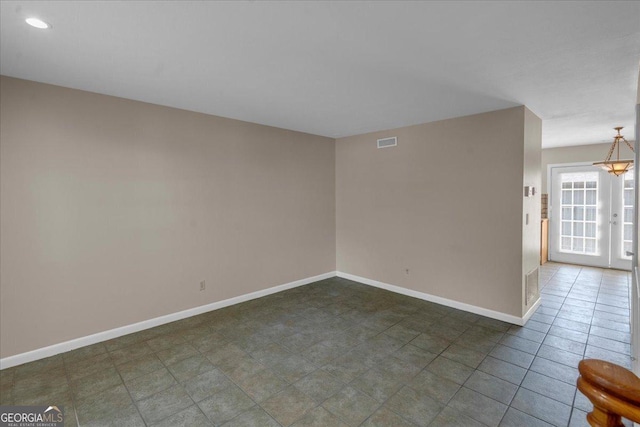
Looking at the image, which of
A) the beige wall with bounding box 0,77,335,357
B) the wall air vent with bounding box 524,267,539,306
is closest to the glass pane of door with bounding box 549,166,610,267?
the wall air vent with bounding box 524,267,539,306

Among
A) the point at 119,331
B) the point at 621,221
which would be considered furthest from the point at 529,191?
the point at 119,331

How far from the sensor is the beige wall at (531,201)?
12.1ft

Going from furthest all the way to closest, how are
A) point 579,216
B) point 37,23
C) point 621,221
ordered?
1. point 579,216
2. point 621,221
3. point 37,23

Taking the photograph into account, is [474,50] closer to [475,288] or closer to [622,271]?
[475,288]

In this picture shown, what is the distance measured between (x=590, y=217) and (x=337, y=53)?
277 inches

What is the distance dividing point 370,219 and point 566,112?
119 inches

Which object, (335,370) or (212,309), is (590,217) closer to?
(335,370)

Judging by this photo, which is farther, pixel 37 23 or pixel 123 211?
pixel 123 211

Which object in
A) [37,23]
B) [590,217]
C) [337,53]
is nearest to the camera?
[37,23]

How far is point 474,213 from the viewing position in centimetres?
406

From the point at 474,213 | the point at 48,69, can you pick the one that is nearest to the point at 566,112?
the point at 474,213

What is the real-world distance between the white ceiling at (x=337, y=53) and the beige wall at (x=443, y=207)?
554 millimetres

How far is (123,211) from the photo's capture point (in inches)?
135

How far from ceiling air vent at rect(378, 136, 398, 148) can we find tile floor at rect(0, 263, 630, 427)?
2555 millimetres
